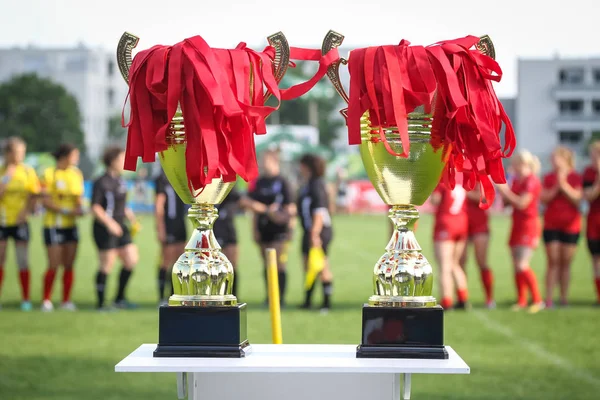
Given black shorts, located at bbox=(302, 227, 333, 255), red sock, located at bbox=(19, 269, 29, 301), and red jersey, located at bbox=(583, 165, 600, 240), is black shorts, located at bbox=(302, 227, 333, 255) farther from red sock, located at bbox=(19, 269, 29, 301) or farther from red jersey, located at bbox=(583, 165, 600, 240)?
red sock, located at bbox=(19, 269, 29, 301)

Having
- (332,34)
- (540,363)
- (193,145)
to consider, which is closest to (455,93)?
(332,34)

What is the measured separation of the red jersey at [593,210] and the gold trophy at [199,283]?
9.02 metres

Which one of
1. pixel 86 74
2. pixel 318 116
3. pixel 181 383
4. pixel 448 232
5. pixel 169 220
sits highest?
pixel 86 74

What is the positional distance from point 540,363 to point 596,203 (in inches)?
162

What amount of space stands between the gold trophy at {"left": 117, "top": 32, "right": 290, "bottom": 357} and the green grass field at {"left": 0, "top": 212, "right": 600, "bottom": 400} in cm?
379

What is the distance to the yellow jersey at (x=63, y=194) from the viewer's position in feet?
36.0

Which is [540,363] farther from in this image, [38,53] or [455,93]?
[38,53]

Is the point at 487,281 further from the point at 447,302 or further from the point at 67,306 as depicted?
the point at 67,306

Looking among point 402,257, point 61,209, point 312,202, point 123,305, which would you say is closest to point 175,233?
point 123,305

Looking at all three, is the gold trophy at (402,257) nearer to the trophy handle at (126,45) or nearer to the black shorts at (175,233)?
the trophy handle at (126,45)

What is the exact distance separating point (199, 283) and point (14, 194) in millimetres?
8773

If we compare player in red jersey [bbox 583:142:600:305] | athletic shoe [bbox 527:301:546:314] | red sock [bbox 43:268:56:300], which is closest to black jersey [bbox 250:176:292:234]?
red sock [bbox 43:268:56:300]

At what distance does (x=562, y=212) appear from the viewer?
1109 centimetres

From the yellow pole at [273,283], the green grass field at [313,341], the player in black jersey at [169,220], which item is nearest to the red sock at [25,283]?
the green grass field at [313,341]
